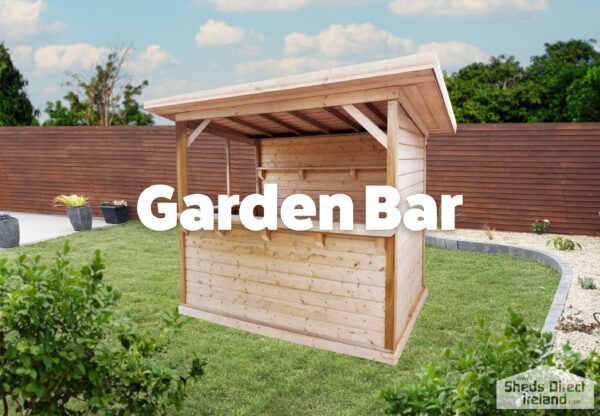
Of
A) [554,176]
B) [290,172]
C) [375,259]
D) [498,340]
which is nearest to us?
[498,340]

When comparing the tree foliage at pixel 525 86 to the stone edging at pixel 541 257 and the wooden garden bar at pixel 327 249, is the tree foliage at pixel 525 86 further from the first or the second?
the wooden garden bar at pixel 327 249

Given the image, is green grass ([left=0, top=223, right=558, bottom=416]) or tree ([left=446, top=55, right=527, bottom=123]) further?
tree ([left=446, top=55, right=527, bottom=123])

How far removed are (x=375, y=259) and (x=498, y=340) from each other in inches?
77.8

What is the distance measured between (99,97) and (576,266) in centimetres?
2715

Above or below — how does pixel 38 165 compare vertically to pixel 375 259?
above

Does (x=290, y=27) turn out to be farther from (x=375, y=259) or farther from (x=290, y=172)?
(x=375, y=259)

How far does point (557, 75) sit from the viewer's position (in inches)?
1128

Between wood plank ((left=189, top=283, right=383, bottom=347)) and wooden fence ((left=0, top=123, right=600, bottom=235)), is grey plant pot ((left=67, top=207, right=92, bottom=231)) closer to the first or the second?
wooden fence ((left=0, top=123, right=600, bottom=235))

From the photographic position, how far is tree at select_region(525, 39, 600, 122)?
27.5 meters

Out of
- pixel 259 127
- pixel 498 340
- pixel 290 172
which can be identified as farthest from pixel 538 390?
pixel 290 172

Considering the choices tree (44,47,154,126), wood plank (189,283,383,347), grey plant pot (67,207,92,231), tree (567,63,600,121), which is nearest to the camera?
wood plank (189,283,383,347)

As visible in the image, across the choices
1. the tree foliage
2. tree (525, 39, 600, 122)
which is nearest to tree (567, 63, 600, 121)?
the tree foliage

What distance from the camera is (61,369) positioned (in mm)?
2068

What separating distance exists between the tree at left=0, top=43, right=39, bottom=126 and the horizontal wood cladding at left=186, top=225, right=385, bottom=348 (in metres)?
21.2
